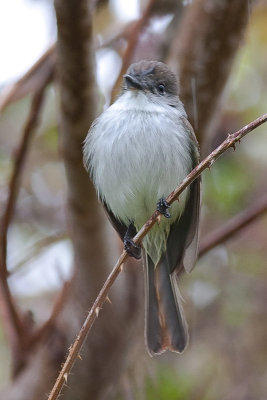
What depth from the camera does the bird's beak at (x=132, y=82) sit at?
2.98 meters

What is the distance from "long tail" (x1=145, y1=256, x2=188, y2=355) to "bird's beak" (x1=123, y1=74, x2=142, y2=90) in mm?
765

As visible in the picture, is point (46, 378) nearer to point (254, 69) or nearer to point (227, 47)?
point (227, 47)

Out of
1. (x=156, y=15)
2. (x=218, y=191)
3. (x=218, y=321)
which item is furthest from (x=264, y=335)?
(x=156, y=15)

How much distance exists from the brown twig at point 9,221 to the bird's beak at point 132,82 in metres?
0.39

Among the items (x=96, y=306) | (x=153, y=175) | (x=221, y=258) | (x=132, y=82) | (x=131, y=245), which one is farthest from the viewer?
(x=221, y=258)

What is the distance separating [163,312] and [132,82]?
38.7 inches

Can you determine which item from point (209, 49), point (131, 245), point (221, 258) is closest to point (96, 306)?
point (131, 245)

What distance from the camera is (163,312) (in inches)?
117

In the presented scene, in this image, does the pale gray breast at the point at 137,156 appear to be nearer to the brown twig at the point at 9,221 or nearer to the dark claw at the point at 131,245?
the dark claw at the point at 131,245

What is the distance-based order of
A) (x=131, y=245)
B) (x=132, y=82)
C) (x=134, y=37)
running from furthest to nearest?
1. (x=134, y=37)
2. (x=132, y=82)
3. (x=131, y=245)

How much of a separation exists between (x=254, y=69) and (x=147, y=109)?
174cm

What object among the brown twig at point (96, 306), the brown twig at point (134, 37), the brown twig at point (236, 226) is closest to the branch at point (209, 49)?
the brown twig at point (134, 37)

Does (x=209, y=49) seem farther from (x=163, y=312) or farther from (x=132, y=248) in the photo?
(x=163, y=312)

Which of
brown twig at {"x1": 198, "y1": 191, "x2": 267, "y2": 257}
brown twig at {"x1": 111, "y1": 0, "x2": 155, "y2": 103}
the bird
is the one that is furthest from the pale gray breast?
brown twig at {"x1": 111, "y1": 0, "x2": 155, "y2": 103}
